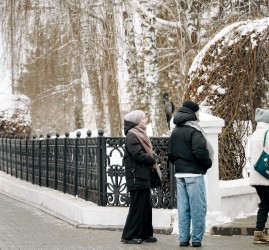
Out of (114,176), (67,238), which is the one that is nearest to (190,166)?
(67,238)

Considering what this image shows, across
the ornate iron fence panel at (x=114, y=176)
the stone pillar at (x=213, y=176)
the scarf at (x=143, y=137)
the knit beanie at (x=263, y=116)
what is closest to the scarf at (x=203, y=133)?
the scarf at (x=143, y=137)

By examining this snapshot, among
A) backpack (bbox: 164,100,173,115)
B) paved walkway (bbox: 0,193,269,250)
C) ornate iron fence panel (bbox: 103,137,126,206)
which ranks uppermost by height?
backpack (bbox: 164,100,173,115)

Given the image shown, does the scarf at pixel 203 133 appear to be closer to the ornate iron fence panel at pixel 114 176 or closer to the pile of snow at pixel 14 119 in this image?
the ornate iron fence panel at pixel 114 176

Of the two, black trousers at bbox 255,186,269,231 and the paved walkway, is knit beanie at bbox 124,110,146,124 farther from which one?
black trousers at bbox 255,186,269,231

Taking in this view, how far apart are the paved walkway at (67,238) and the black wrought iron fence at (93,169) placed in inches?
27.0

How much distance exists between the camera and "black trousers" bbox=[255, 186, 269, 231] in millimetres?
12062

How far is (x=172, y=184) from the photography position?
13.6 m

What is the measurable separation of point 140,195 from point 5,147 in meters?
14.2

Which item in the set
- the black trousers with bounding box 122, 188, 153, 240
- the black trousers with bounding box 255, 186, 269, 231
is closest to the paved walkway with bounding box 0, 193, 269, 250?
the black trousers with bounding box 122, 188, 153, 240

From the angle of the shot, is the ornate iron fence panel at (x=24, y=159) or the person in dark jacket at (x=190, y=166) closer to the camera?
the person in dark jacket at (x=190, y=166)

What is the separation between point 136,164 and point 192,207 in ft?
3.29

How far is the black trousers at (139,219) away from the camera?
1237 centimetres

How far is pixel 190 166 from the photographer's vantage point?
11875 millimetres

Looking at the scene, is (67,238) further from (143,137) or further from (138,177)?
(143,137)
